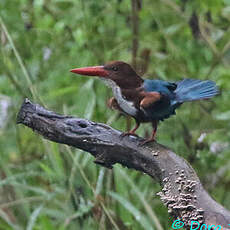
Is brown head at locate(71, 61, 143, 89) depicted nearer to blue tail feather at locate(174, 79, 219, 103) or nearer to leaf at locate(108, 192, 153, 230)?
blue tail feather at locate(174, 79, 219, 103)

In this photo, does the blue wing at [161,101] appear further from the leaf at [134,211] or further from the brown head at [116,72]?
the leaf at [134,211]

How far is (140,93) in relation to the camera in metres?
1.86

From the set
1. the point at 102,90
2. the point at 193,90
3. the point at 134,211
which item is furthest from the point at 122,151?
the point at 102,90

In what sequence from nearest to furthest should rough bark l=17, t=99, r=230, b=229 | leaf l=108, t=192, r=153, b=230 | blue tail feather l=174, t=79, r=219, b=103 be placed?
1. rough bark l=17, t=99, r=230, b=229
2. blue tail feather l=174, t=79, r=219, b=103
3. leaf l=108, t=192, r=153, b=230

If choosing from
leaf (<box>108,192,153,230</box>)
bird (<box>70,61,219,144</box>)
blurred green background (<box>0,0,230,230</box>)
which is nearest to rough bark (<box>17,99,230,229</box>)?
bird (<box>70,61,219,144</box>)

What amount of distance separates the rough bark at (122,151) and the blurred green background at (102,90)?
35.9 inches

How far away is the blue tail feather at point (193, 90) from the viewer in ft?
6.35

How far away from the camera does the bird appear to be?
1.83m

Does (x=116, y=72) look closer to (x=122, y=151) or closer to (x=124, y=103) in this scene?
(x=124, y=103)

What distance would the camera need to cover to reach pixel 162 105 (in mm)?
1880

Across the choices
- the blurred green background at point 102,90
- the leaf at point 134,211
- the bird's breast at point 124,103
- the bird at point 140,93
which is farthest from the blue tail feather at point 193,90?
the leaf at point 134,211

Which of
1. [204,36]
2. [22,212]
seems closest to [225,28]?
[204,36]

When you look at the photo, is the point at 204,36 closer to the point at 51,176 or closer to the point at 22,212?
the point at 51,176

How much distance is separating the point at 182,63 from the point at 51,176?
101 cm
